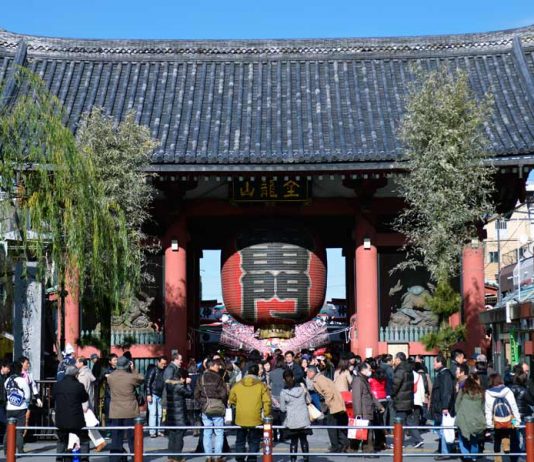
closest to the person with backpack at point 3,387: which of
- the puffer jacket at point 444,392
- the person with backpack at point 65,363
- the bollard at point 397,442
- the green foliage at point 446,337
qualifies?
the person with backpack at point 65,363

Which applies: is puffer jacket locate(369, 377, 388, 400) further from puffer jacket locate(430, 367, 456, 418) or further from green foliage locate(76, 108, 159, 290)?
green foliage locate(76, 108, 159, 290)

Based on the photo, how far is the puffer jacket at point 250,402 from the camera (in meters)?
14.1

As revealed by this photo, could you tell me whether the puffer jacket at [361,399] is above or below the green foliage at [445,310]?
below

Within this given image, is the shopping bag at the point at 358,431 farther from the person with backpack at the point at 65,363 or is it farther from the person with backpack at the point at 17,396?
the person with backpack at the point at 17,396

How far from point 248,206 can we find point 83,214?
27.7 ft

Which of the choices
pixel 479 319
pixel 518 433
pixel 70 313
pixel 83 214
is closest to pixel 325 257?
pixel 479 319

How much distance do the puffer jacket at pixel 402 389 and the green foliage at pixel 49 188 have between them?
615 cm

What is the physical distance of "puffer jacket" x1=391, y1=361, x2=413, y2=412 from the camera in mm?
16562

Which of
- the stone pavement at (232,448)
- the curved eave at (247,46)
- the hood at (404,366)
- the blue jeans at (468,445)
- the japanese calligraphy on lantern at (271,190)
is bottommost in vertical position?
the stone pavement at (232,448)

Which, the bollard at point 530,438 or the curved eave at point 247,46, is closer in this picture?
the bollard at point 530,438

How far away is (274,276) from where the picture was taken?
24891mm

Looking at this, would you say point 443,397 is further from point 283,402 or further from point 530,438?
point 530,438

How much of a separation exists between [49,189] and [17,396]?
3773 millimetres

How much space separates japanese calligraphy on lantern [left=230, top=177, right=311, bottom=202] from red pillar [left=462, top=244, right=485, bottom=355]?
174 inches
